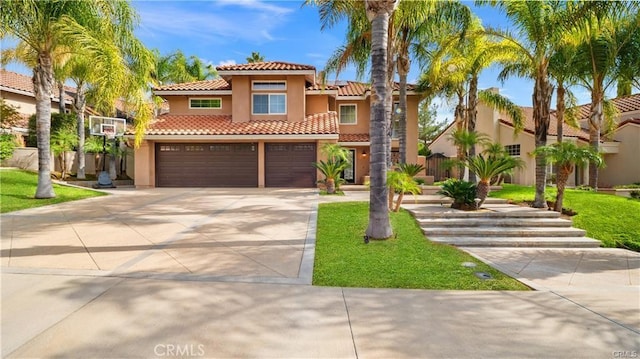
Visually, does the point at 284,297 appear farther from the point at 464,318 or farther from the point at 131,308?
the point at 464,318

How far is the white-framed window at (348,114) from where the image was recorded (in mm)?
22438

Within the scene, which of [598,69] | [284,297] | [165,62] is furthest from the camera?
[165,62]

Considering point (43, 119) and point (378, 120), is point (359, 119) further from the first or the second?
point (43, 119)

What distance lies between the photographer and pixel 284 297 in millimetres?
4320

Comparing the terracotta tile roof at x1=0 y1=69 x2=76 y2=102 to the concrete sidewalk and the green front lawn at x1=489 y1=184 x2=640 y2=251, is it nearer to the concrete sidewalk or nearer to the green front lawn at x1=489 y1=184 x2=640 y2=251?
the concrete sidewalk

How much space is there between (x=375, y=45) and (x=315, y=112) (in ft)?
46.7

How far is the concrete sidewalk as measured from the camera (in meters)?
3.20

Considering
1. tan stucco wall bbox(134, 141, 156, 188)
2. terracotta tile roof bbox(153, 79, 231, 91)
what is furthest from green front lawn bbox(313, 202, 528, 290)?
terracotta tile roof bbox(153, 79, 231, 91)

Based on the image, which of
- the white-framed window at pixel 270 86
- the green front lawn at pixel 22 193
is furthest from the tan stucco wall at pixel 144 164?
the white-framed window at pixel 270 86

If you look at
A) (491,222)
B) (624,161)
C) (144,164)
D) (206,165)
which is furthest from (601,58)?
(144,164)

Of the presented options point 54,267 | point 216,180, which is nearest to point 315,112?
point 216,180

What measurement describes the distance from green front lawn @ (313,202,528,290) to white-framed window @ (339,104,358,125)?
14.7m

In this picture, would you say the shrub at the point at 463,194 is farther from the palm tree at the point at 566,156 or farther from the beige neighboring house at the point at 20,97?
the beige neighboring house at the point at 20,97

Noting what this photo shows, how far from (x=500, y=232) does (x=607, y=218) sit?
13.3ft
